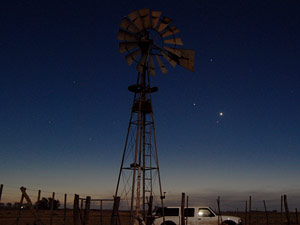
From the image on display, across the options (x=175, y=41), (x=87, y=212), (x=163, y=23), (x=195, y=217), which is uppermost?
(x=163, y=23)

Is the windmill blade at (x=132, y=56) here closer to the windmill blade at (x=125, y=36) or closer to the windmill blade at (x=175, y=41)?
the windmill blade at (x=125, y=36)

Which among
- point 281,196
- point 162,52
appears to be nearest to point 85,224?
point 162,52

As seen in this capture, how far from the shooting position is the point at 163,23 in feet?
71.7

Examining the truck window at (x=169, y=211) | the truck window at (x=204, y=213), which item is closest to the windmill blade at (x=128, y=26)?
the truck window at (x=169, y=211)

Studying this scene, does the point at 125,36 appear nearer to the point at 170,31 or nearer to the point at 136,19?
the point at 136,19

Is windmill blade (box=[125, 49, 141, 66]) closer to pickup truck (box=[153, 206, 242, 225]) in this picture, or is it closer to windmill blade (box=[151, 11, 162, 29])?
windmill blade (box=[151, 11, 162, 29])

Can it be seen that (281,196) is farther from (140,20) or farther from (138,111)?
(140,20)

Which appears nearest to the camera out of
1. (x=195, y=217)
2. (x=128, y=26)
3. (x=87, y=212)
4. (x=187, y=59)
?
(x=87, y=212)

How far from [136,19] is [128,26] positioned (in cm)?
76

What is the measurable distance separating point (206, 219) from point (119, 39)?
13.9 meters

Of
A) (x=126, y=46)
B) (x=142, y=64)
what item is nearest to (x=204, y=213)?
(x=142, y=64)

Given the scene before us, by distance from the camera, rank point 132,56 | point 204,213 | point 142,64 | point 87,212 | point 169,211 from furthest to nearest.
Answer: point 142,64, point 132,56, point 169,211, point 204,213, point 87,212

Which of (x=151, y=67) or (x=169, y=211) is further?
(x=151, y=67)

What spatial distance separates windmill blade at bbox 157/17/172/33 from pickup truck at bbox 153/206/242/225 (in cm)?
1284
